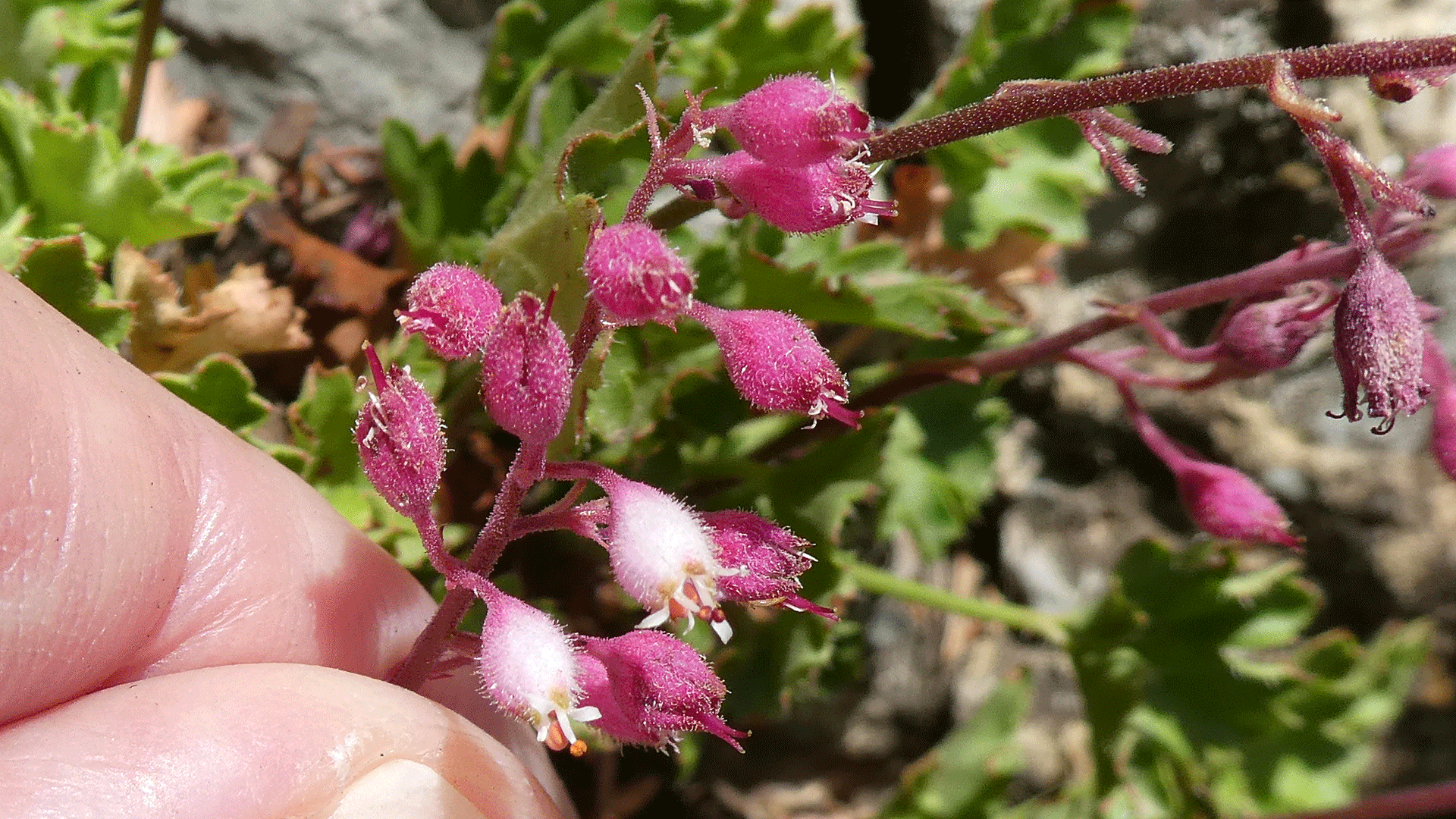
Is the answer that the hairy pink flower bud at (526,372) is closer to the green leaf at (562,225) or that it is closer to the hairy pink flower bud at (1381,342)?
the green leaf at (562,225)

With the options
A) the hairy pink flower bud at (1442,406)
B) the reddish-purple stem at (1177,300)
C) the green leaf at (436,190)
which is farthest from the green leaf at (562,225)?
the hairy pink flower bud at (1442,406)

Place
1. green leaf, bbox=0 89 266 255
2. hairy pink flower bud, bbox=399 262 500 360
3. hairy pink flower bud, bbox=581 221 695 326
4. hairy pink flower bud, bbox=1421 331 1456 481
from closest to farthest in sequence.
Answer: hairy pink flower bud, bbox=581 221 695 326
hairy pink flower bud, bbox=399 262 500 360
hairy pink flower bud, bbox=1421 331 1456 481
green leaf, bbox=0 89 266 255

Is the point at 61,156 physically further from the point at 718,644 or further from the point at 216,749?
the point at 718,644

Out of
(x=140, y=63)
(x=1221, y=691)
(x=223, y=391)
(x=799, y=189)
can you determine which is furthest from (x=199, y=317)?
(x=1221, y=691)

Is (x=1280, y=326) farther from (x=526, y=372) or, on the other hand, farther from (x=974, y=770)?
(x=974, y=770)

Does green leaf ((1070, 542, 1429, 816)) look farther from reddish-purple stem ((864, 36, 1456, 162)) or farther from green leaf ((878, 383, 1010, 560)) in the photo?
reddish-purple stem ((864, 36, 1456, 162))

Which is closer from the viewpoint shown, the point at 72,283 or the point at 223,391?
the point at 72,283

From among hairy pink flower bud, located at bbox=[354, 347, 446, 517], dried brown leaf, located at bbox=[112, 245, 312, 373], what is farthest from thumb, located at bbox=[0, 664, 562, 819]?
dried brown leaf, located at bbox=[112, 245, 312, 373]
